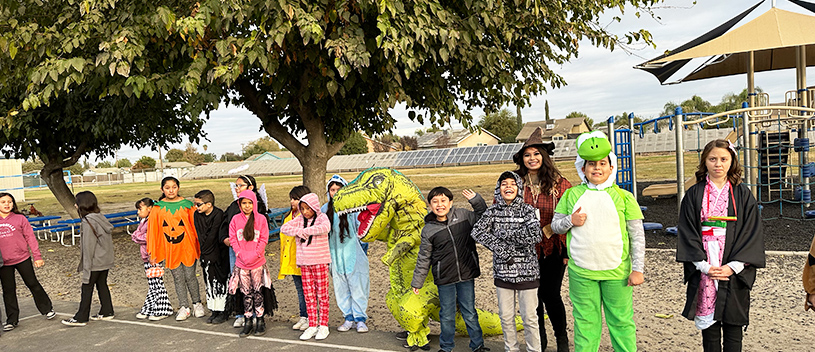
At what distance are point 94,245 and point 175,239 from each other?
3.02 ft

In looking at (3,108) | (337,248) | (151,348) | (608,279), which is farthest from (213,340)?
(3,108)

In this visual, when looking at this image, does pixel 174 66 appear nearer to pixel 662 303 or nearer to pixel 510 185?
pixel 510 185

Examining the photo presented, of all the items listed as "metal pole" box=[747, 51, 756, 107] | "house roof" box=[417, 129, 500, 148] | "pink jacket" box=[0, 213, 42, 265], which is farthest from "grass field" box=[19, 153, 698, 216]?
"house roof" box=[417, 129, 500, 148]

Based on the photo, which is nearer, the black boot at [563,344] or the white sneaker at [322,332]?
the black boot at [563,344]

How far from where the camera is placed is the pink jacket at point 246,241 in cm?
497

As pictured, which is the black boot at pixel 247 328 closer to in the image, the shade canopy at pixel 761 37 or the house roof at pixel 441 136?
the shade canopy at pixel 761 37

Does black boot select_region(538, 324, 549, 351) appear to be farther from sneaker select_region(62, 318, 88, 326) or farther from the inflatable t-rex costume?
sneaker select_region(62, 318, 88, 326)

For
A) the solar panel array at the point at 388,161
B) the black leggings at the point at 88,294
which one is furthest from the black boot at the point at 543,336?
the solar panel array at the point at 388,161

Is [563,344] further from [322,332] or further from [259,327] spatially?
[259,327]

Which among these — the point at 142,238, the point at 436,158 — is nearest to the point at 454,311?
the point at 142,238

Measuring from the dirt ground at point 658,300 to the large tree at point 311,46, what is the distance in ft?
8.25

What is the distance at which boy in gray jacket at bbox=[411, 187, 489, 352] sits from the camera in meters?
4.00

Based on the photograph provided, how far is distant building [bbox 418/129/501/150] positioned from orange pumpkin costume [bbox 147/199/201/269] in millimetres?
69703

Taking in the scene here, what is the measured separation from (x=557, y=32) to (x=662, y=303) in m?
4.48
